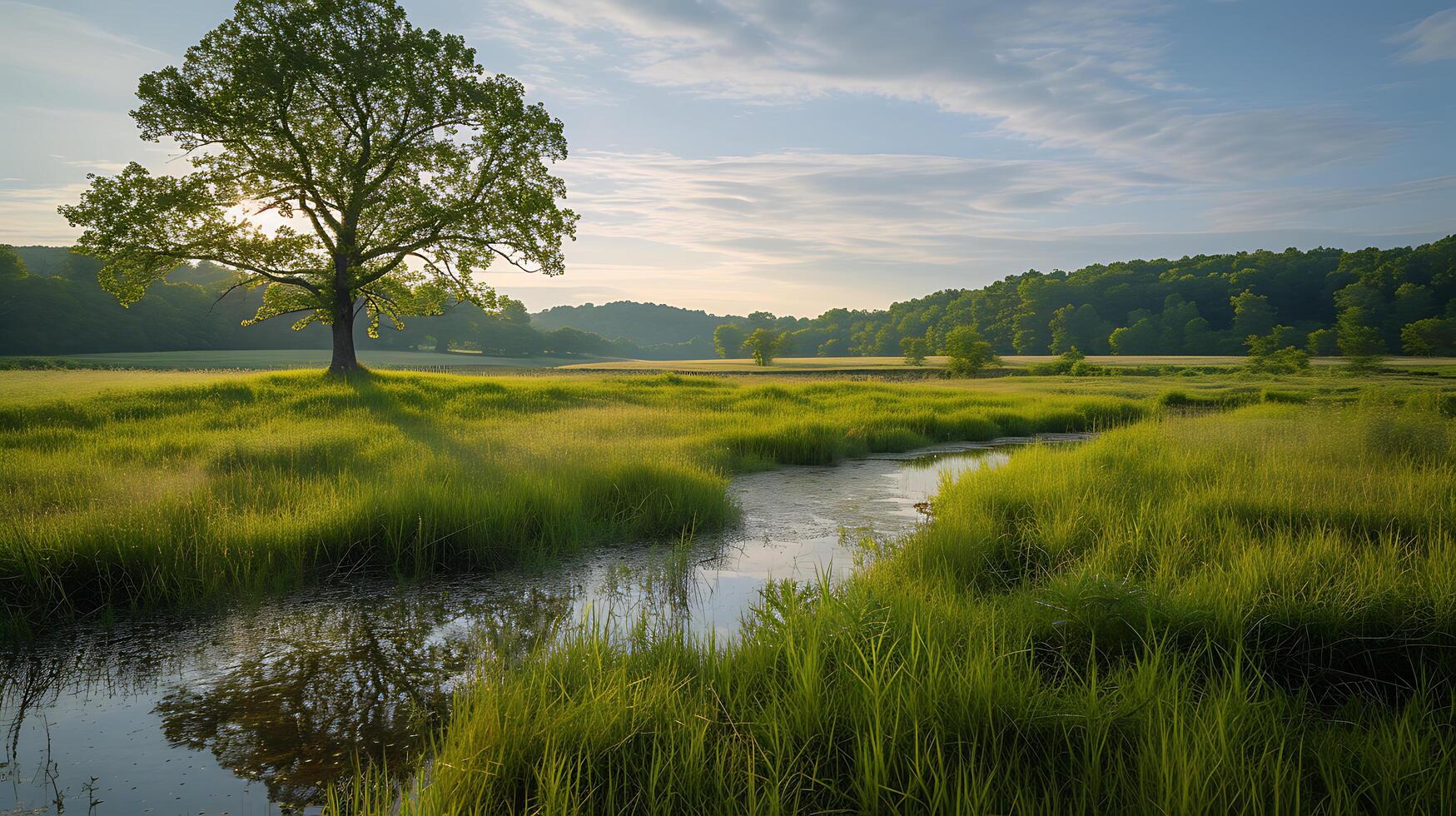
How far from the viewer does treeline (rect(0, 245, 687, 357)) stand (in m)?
34.5

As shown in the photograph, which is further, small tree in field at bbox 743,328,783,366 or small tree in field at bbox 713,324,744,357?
small tree in field at bbox 713,324,744,357

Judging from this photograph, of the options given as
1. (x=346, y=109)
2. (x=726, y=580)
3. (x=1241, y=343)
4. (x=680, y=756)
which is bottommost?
(x=726, y=580)

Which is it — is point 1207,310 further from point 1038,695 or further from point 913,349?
point 1038,695

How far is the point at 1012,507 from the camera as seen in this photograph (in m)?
7.21

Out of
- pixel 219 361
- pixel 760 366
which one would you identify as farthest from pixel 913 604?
pixel 760 366

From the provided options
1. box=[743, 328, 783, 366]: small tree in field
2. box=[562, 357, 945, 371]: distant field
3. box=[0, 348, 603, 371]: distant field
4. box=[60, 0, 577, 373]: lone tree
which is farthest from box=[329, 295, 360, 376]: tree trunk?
box=[743, 328, 783, 366]: small tree in field

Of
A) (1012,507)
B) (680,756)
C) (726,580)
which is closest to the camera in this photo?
(680,756)

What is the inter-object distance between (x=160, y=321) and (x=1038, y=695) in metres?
67.8

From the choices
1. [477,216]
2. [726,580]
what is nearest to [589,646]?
[726,580]

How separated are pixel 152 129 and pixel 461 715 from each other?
22880mm

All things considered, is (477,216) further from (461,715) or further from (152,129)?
(461,715)

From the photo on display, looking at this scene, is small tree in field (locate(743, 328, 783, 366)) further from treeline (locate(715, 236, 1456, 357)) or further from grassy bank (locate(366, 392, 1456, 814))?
grassy bank (locate(366, 392, 1456, 814))

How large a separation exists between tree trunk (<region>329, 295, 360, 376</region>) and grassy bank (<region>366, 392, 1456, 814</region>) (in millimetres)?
20668

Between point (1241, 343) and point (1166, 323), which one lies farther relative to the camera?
point (1166, 323)
